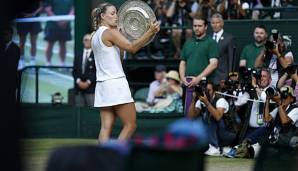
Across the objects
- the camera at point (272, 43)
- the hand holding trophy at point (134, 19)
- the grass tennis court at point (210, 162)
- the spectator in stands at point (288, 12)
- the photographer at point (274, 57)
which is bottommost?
the grass tennis court at point (210, 162)

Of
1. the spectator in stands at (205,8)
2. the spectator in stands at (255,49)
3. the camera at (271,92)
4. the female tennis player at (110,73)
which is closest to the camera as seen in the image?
the female tennis player at (110,73)

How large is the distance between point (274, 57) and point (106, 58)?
3.93 m

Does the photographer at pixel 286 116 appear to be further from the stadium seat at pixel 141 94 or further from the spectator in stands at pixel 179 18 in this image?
the spectator in stands at pixel 179 18

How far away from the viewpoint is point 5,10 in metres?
5.30

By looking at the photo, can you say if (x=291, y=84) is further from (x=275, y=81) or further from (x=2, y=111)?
(x=2, y=111)

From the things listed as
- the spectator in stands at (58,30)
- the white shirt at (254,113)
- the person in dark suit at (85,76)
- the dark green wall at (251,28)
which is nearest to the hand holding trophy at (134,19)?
the white shirt at (254,113)

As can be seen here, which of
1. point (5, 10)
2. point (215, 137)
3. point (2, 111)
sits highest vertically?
point (5, 10)

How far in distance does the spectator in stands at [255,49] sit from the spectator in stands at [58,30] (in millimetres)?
6878

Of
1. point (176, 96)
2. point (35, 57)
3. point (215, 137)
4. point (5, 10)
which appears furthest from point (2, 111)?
point (35, 57)

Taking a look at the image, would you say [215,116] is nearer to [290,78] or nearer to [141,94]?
[290,78]

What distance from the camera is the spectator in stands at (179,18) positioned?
52.3ft

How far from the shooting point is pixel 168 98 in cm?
1495

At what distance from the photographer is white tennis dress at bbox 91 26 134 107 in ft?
32.2

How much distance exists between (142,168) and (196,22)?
28.7ft
